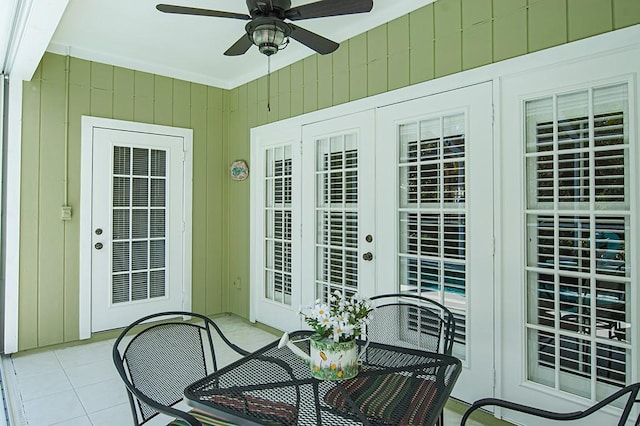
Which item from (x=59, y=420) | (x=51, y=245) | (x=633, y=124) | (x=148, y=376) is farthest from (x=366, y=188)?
(x=51, y=245)

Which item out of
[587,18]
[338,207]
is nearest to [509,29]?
[587,18]

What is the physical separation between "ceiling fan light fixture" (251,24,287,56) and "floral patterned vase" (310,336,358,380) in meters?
1.70

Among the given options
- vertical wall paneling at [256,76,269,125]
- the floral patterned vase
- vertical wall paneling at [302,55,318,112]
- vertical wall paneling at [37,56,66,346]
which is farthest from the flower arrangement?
vertical wall paneling at [37,56,66,346]

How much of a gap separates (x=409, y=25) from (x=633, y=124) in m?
1.63

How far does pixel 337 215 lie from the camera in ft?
11.9

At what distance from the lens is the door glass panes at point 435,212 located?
2730 millimetres

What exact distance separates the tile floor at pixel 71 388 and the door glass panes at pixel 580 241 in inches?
30.3

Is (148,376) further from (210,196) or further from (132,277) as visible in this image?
(210,196)

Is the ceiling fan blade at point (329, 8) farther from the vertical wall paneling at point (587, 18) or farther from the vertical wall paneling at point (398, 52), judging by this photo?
the vertical wall paneling at point (587, 18)

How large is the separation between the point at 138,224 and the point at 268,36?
282 cm

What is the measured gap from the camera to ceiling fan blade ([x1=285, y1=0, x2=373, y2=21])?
2121 millimetres

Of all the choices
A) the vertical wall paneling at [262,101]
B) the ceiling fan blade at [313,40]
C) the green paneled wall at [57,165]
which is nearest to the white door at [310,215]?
the vertical wall paneling at [262,101]

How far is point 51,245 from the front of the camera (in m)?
3.83

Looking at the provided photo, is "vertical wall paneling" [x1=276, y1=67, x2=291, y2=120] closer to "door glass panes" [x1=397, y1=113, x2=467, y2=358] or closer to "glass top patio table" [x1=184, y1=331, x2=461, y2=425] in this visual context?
"door glass panes" [x1=397, y1=113, x2=467, y2=358]
